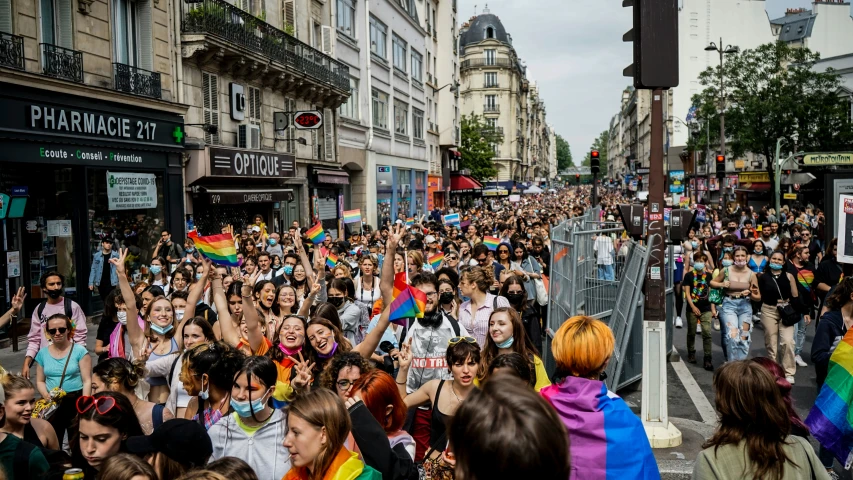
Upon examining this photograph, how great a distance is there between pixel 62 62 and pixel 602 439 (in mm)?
14794

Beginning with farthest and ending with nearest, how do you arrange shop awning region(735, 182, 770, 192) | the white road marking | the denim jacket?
shop awning region(735, 182, 770, 192) → the denim jacket → the white road marking

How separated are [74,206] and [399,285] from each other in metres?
11.9

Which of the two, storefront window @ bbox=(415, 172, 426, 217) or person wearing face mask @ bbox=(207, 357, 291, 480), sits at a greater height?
storefront window @ bbox=(415, 172, 426, 217)

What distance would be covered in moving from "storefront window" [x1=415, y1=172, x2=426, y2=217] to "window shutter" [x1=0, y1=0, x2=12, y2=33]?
33046 millimetres

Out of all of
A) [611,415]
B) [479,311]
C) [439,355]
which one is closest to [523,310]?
[479,311]

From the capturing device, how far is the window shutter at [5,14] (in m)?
13.4

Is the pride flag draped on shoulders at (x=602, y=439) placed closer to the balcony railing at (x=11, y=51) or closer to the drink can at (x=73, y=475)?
the drink can at (x=73, y=475)

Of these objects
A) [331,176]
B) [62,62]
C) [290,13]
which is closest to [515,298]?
[62,62]

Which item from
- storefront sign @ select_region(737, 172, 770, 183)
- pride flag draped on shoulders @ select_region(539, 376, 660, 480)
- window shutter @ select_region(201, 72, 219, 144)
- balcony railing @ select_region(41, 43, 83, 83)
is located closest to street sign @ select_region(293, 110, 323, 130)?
window shutter @ select_region(201, 72, 219, 144)

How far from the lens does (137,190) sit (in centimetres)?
1745

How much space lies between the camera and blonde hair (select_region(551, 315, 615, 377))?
11.2 feet

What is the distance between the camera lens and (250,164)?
21.9m

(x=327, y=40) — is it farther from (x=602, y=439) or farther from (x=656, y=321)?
(x=602, y=439)

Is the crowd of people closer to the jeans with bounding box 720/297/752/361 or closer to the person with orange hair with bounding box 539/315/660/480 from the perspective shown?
the person with orange hair with bounding box 539/315/660/480
